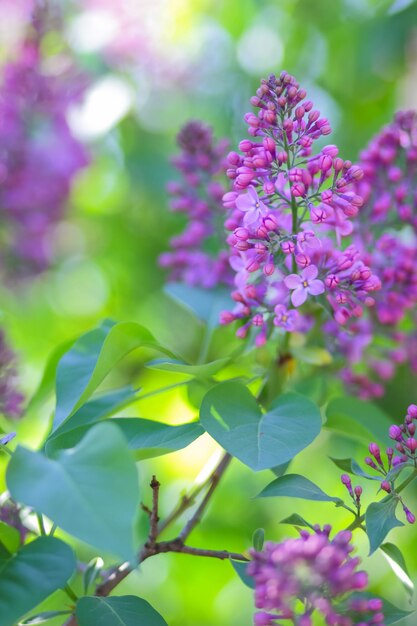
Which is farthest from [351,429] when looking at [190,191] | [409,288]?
[190,191]

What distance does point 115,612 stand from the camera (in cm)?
77

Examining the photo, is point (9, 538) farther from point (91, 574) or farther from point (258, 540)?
point (258, 540)

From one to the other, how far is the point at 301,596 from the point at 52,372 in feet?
1.76

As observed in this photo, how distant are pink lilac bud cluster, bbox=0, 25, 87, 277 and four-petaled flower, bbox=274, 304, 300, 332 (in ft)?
3.48

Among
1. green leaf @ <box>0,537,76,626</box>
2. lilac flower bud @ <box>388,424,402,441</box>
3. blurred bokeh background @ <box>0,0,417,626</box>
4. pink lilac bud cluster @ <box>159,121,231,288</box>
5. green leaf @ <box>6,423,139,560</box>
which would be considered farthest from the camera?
blurred bokeh background @ <box>0,0,417,626</box>

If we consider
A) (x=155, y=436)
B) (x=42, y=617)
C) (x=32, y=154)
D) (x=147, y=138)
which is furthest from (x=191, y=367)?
(x=147, y=138)

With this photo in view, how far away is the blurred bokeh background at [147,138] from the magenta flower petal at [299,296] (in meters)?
0.89

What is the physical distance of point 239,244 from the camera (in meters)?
0.85

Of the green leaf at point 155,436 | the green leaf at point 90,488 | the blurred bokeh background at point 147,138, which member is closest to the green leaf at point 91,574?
the green leaf at point 155,436

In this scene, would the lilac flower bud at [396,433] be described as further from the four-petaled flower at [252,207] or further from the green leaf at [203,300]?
the green leaf at [203,300]

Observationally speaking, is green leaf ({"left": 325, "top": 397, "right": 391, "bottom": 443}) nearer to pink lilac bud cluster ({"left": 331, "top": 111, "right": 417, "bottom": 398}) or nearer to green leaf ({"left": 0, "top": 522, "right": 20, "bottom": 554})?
pink lilac bud cluster ({"left": 331, "top": 111, "right": 417, "bottom": 398})

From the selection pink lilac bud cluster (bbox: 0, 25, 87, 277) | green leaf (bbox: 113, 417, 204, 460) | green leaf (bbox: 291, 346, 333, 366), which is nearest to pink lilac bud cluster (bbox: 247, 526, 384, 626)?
green leaf (bbox: 113, 417, 204, 460)

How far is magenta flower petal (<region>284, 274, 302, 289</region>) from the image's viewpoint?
86 cm

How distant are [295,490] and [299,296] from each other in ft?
0.73
